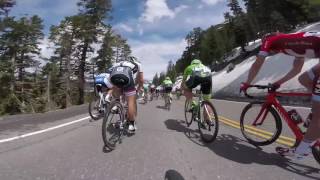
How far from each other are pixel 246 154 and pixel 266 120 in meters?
0.79

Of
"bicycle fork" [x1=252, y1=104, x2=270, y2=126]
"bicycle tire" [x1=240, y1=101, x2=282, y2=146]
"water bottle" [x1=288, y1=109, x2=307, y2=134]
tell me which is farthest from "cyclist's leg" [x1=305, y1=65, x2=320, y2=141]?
"bicycle fork" [x1=252, y1=104, x2=270, y2=126]

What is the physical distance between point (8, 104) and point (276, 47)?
28.7 metres

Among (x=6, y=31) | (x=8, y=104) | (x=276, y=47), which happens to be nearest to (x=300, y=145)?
(x=276, y=47)

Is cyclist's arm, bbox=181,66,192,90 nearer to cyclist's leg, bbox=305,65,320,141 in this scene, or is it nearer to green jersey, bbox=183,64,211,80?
green jersey, bbox=183,64,211,80

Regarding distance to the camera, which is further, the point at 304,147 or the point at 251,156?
the point at 251,156

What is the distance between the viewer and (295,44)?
6301mm

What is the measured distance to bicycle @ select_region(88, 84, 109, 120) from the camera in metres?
12.8

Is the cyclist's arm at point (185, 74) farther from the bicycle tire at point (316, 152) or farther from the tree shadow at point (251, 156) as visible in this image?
the bicycle tire at point (316, 152)

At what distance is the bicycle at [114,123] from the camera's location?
7.15m

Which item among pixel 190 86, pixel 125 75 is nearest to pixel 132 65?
pixel 125 75

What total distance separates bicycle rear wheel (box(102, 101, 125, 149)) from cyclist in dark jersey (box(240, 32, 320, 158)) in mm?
2245

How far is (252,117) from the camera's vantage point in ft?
25.1

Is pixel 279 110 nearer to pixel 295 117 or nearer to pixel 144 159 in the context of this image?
pixel 295 117

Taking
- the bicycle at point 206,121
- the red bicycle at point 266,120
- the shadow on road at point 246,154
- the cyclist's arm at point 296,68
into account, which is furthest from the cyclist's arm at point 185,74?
the cyclist's arm at point 296,68
